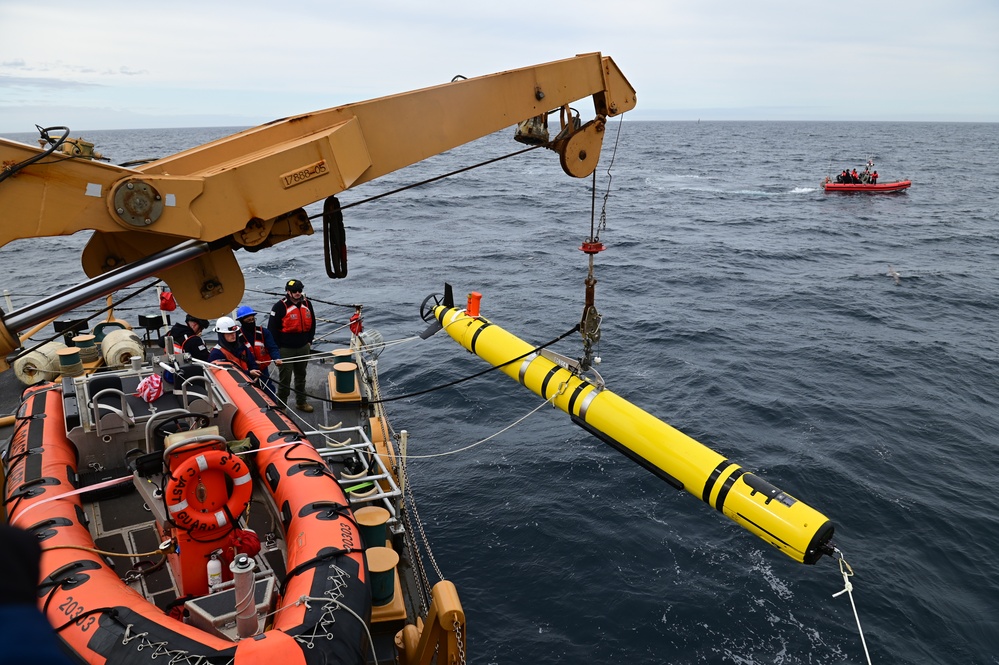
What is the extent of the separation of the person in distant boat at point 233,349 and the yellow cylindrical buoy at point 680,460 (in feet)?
12.8

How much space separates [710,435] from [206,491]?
10344 mm

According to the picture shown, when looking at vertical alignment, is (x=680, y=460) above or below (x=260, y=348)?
below

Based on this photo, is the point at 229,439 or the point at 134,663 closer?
the point at 134,663

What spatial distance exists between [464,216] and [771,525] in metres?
37.4

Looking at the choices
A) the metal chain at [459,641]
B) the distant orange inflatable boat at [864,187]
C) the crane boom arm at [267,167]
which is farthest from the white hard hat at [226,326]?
the distant orange inflatable boat at [864,187]

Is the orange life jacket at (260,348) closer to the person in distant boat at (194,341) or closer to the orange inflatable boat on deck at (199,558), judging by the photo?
the person in distant boat at (194,341)

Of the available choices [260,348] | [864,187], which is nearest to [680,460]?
[260,348]

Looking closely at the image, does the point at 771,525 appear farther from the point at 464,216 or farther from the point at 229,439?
the point at 464,216

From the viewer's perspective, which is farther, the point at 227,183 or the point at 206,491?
the point at 206,491

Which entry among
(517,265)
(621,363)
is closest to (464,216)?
(517,265)

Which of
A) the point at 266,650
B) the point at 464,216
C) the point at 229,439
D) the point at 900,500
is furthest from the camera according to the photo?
the point at 464,216

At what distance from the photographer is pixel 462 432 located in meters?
14.0

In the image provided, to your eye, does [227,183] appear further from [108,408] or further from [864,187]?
[864,187]

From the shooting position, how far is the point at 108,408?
724 centimetres
